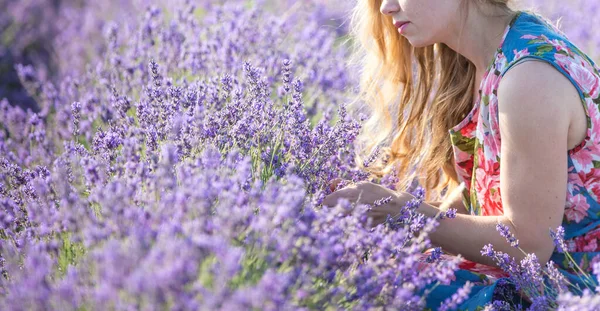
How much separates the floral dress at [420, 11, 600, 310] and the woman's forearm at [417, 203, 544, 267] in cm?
7

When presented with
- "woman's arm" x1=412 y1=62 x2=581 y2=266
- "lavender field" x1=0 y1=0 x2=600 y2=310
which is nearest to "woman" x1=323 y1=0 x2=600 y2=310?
"woman's arm" x1=412 y1=62 x2=581 y2=266

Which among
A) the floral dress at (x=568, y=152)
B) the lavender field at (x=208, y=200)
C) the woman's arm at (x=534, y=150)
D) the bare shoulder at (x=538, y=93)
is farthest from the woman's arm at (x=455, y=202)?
the bare shoulder at (x=538, y=93)

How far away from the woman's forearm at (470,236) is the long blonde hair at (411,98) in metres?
0.47

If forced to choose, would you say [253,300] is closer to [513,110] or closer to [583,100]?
[513,110]

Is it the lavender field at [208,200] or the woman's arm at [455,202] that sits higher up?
the lavender field at [208,200]

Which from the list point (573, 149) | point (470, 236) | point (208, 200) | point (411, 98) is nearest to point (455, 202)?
point (411, 98)

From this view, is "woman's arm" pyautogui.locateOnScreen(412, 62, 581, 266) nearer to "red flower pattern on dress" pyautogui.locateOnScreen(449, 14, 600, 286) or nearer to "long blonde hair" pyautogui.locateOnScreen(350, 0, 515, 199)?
"red flower pattern on dress" pyautogui.locateOnScreen(449, 14, 600, 286)

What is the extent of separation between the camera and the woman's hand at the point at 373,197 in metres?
2.10

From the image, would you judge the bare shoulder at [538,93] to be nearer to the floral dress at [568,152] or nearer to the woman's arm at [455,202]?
the floral dress at [568,152]

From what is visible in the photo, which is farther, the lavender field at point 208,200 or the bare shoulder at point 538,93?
the bare shoulder at point 538,93

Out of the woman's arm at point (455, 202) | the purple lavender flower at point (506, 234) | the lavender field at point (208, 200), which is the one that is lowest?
the woman's arm at point (455, 202)

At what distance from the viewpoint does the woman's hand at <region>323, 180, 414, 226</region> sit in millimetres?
2096

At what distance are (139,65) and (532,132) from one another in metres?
2.04

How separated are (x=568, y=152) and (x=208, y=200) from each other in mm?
1156
